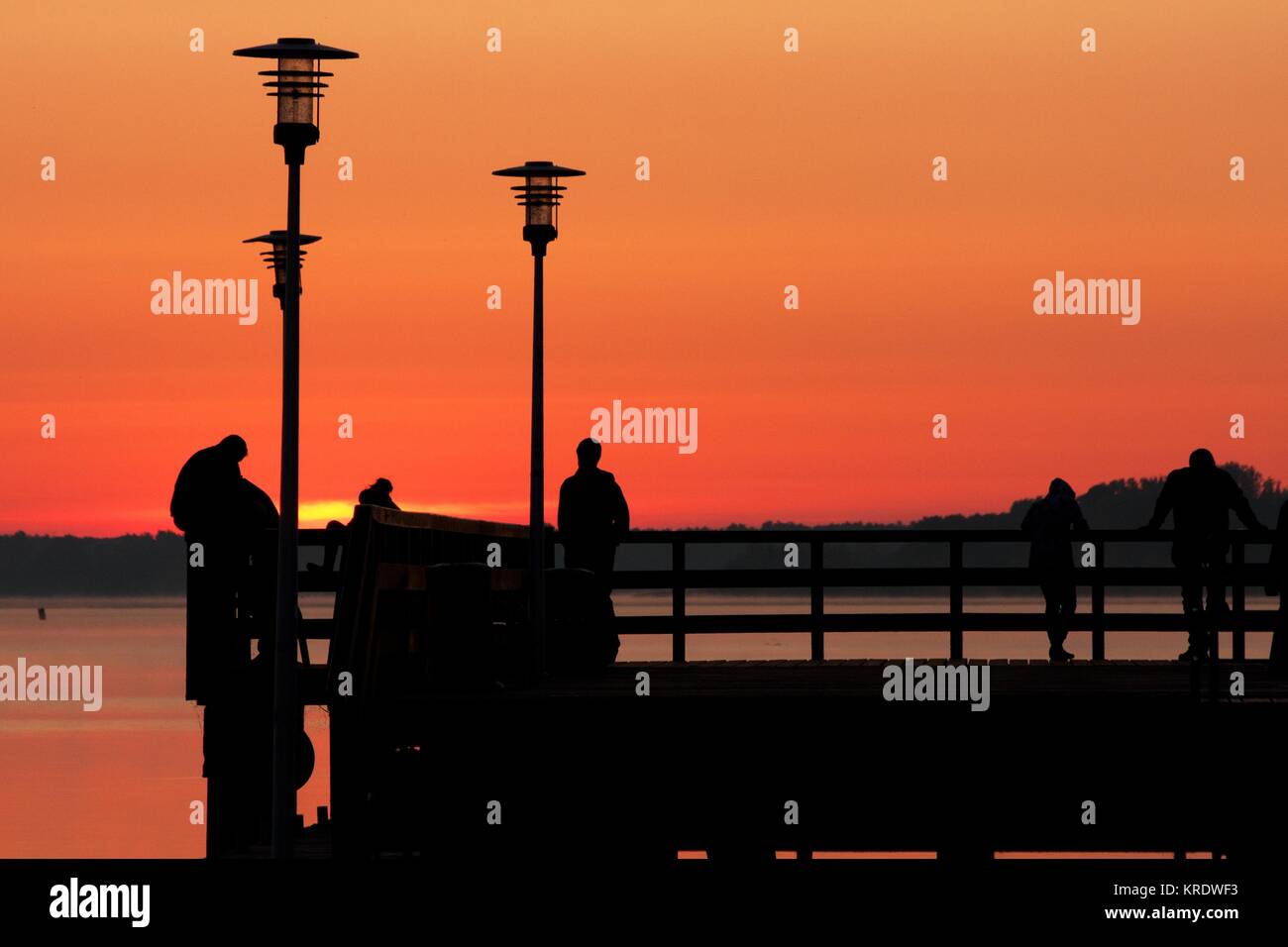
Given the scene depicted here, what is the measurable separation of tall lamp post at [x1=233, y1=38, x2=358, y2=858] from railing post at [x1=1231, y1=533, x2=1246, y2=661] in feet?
32.6

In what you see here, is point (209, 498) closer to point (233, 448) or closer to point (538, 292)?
point (233, 448)

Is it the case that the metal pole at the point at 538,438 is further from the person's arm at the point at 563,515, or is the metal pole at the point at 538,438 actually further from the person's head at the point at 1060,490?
the person's head at the point at 1060,490

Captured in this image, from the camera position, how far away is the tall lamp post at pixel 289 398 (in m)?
13.6

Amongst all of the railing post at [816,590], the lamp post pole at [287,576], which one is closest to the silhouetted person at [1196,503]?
the railing post at [816,590]

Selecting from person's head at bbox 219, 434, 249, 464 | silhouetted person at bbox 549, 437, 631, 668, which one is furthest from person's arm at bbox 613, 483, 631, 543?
person's head at bbox 219, 434, 249, 464

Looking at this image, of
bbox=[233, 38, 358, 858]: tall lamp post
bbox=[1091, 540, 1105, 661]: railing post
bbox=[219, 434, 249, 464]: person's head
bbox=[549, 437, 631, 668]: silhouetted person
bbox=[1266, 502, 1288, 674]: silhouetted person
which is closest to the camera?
bbox=[233, 38, 358, 858]: tall lamp post

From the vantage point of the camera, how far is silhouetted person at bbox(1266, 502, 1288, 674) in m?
15.9

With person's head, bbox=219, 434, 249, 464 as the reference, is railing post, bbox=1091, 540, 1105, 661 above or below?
below

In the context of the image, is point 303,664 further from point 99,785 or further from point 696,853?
point 99,785

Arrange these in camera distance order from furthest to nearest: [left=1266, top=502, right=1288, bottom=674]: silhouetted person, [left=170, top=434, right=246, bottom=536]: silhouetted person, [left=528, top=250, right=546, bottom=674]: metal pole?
[left=528, top=250, right=546, bottom=674]: metal pole
[left=170, top=434, right=246, bottom=536]: silhouetted person
[left=1266, top=502, right=1288, bottom=674]: silhouetted person

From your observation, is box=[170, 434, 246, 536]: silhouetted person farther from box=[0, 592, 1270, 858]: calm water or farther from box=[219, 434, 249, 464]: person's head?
box=[0, 592, 1270, 858]: calm water

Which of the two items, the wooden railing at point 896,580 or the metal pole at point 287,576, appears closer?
the metal pole at point 287,576

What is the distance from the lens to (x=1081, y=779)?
12867mm
